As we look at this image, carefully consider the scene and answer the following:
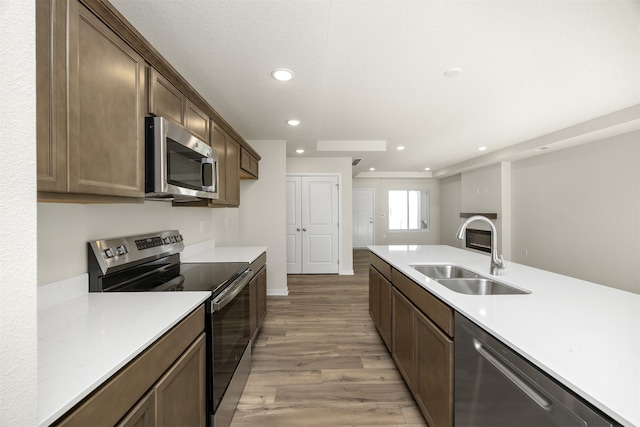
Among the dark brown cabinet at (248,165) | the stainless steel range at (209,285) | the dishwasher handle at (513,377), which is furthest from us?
the dark brown cabinet at (248,165)

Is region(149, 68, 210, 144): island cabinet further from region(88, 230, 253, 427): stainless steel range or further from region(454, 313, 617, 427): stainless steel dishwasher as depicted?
region(454, 313, 617, 427): stainless steel dishwasher

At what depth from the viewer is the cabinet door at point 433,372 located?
1.31m

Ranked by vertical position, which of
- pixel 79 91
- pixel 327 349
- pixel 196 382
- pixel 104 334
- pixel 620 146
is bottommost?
pixel 327 349

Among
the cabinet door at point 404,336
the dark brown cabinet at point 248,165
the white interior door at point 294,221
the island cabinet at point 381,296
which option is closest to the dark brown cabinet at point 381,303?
the island cabinet at point 381,296

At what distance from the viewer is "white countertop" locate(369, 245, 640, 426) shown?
65 cm

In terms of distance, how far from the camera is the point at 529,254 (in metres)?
5.46

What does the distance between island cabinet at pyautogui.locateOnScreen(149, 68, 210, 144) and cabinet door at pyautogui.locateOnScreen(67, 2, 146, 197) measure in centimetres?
7

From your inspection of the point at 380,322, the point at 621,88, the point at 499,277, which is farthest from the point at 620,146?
the point at 380,322

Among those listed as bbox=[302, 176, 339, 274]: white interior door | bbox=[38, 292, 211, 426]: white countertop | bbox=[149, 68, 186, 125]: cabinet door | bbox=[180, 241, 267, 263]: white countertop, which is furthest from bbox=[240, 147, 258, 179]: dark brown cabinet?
bbox=[38, 292, 211, 426]: white countertop

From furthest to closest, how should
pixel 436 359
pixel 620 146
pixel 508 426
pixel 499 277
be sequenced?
1. pixel 620 146
2. pixel 499 277
3. pixel 436 359
4. pixel 508 426

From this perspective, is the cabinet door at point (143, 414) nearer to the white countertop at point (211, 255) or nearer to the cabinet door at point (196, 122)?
the white countertop at point (211, 255)

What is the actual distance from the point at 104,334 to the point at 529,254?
6.63m

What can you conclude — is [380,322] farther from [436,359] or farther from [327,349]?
[436,359]

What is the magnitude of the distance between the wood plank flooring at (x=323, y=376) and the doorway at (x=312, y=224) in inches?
77.1
